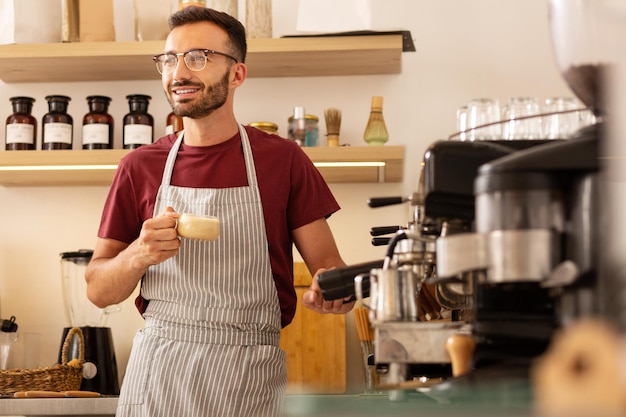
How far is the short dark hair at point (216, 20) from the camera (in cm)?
249

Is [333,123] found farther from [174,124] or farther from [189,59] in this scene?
[189,59]

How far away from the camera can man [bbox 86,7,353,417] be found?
2.15m

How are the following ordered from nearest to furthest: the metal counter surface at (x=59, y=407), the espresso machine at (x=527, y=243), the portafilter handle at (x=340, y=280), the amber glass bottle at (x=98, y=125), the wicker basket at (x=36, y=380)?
1. the espresso machine at (x=527, y=243)
2. the portafilter handle at (x=340, y=280)
3. the metal counter surface at (x=59, y=407)
4. the wicker basket at (x=36, y=380)
5. the amber glass bottle at (x=98, y=125)

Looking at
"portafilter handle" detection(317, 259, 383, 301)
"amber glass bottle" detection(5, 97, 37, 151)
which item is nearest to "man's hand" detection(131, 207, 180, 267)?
"portafilter handle" detection(317, 259, 383, 301)

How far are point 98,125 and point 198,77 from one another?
→ 972mm

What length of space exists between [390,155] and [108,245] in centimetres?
104

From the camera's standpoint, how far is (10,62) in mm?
3285

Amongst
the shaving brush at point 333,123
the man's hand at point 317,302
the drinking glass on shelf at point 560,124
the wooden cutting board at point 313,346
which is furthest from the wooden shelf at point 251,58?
the drinking glass on shelf at point 560,124

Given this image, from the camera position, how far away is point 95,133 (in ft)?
10.7

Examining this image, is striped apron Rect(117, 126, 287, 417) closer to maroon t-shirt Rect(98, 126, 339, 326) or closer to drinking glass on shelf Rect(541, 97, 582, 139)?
maroon t-shirt Rect(98, 126, 339, 326)

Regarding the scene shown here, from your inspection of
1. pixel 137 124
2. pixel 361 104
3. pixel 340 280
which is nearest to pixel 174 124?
pixel 137 124

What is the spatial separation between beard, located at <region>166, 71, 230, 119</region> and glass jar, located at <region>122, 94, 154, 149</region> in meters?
→ 0.86

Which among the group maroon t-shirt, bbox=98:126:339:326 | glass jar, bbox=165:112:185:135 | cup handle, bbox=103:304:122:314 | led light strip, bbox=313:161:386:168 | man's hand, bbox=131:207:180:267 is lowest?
cup handle, bbox=103:304:122:314

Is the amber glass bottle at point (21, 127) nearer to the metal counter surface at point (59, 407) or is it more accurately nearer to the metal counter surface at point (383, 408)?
the metal counter surface at point (59, 407)
